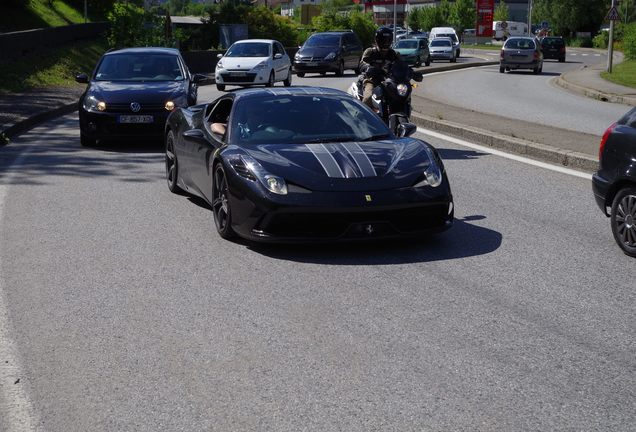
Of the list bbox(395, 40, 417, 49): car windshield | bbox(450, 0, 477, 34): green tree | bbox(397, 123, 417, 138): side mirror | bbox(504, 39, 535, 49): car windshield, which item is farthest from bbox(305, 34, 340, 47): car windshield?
bbox(450, 0, 477, 34): green tree

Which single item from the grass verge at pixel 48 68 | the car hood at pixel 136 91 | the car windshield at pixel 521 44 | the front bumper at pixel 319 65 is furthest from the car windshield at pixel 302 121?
the car windshield at pixel 521 44

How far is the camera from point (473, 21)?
13862cm

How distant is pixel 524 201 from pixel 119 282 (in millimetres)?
4935

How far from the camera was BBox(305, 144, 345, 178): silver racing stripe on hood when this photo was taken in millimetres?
8164

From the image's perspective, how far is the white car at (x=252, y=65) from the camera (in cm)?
3231

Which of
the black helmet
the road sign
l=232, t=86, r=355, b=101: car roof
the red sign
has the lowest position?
the red sign

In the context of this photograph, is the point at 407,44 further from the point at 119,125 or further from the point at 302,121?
the point at 302,121

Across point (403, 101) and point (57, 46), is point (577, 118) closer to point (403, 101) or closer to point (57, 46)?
point (403, 101)

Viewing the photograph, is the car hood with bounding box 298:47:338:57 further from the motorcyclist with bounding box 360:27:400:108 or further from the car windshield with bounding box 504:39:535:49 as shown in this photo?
the motorcyclist with bounding box 360:27:400:108

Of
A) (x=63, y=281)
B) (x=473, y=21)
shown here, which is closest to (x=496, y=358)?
(x=63, y=281)

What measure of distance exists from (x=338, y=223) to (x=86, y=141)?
30.5 ft

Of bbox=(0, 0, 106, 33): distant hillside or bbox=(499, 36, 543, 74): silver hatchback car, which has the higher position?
bbox=(0, 0, 106, 33): distant hillside

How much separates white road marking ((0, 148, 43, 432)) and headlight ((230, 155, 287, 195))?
2.35m

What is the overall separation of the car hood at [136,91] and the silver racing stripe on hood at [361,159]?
7.79m
